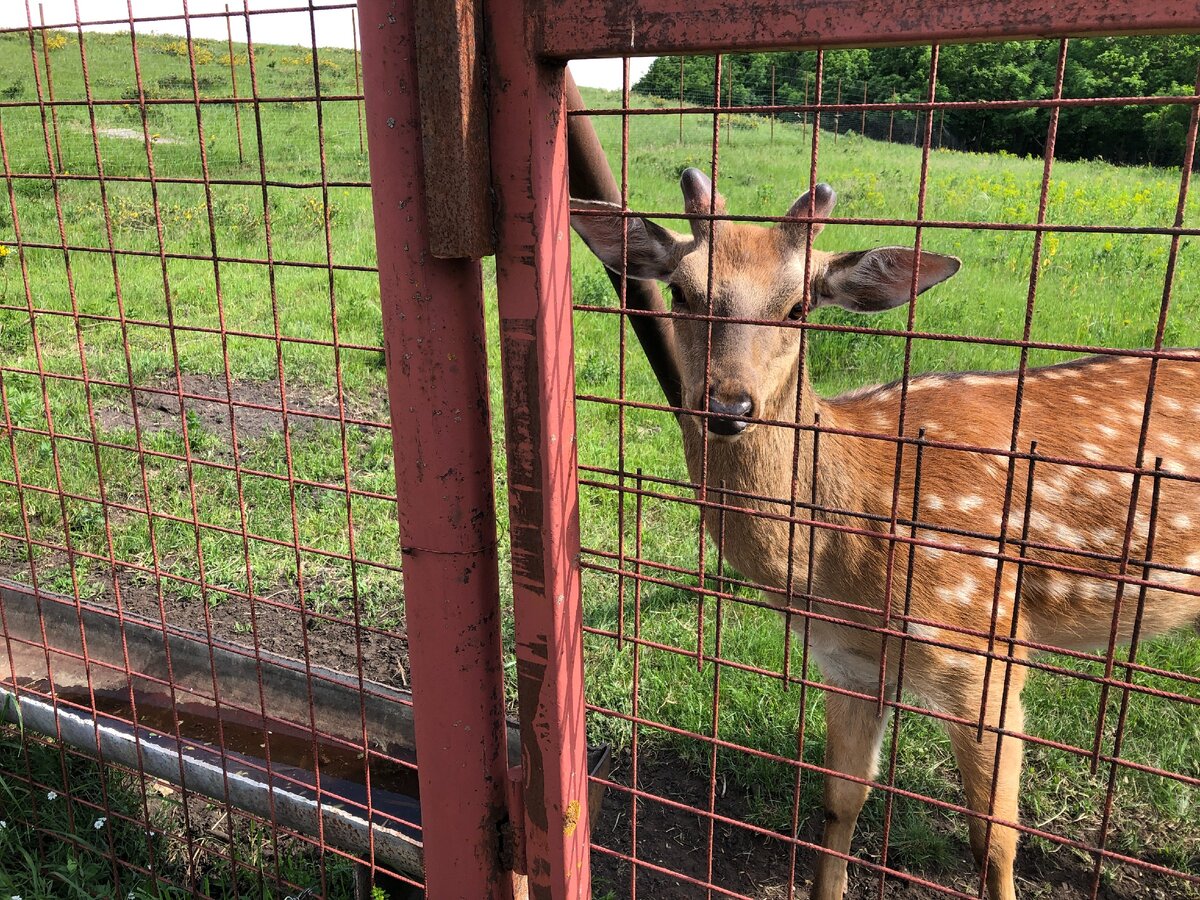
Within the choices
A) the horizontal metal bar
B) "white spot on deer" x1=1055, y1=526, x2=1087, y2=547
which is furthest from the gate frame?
"white spot on deer" x1=1055, y1=526, x2=1087, y2=547

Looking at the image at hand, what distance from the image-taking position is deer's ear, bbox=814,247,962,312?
224 centimetres

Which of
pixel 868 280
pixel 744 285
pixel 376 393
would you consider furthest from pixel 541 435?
pixel 376 393

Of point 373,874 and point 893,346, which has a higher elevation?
point 893,346

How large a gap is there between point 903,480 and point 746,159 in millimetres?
12255

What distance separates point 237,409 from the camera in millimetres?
6262

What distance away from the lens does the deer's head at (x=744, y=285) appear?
7.54 feet

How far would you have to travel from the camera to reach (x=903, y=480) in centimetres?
302

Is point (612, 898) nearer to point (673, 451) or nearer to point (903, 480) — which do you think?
point (903, 480)

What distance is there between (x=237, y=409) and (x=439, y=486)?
5049mm

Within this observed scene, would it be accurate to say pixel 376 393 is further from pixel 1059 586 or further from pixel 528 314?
pixel 528 314

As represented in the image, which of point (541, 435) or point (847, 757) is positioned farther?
point (847, 757)

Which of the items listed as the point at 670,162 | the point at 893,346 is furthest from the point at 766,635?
the point at 670,162

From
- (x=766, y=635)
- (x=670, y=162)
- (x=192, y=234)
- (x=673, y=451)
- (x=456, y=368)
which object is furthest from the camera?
(x=670, y=162)

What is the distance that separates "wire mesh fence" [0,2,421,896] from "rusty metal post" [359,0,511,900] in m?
0.15
